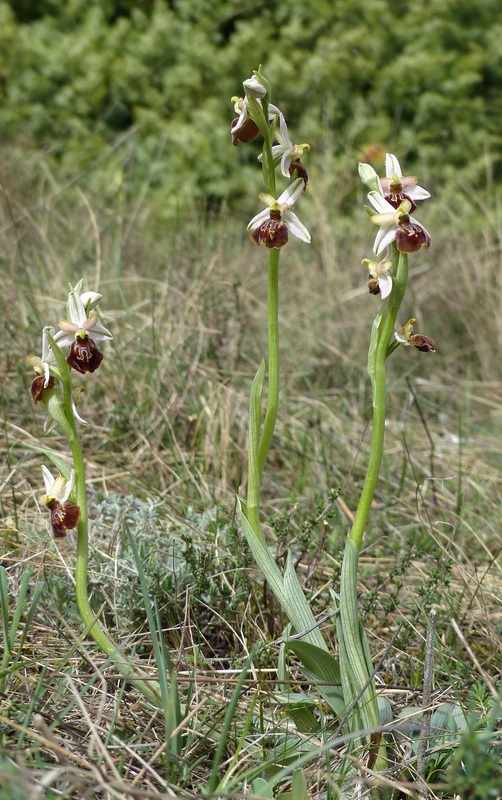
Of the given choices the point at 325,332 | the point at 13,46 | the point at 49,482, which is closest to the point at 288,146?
the point at 49,482

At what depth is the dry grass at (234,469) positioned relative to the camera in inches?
57.5

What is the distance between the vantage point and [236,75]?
21.9ft

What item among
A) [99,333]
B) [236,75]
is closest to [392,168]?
[99,333]

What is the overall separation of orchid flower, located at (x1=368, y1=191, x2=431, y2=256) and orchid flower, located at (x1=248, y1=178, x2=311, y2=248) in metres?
0.19

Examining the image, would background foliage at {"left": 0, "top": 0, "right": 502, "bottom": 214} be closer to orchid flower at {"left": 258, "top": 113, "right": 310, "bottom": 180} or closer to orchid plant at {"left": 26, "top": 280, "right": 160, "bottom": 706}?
orchid flower at {"left": 258, "top": 113, "right": 310, "bottom": 180}

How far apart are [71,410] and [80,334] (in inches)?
6.2

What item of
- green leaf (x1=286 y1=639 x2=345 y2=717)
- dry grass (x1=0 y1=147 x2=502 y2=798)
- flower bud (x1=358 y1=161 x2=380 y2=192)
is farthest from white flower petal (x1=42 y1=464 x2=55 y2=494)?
flower bud (x1=358 y1=161 x2=380 y2=192)

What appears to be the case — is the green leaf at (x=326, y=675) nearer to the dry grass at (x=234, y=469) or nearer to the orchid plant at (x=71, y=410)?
the dry grass at (x=234, y=469)

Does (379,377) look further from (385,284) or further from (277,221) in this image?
(277,221)

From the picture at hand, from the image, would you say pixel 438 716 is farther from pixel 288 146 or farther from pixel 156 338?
pixel 156 338

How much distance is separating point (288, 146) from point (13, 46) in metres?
6.09

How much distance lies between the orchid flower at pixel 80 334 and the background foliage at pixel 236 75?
5.00 meters

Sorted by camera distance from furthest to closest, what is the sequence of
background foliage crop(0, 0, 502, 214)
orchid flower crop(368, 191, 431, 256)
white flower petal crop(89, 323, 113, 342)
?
background foliage crop(0, 0, 502, 214) → white flower petal crop(89, 323, 113, 342) → orchid flower crop(368, 191, 431, 256)

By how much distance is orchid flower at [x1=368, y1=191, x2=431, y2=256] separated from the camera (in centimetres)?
145
